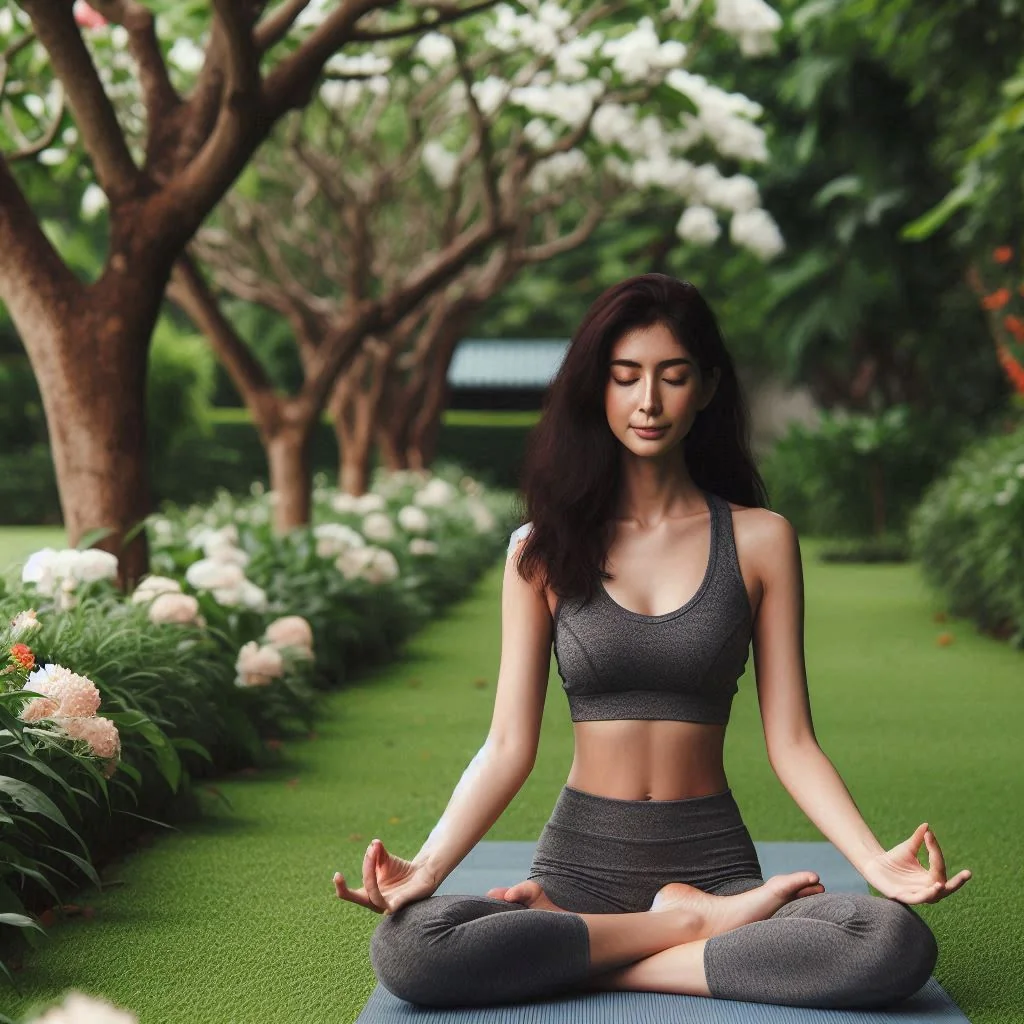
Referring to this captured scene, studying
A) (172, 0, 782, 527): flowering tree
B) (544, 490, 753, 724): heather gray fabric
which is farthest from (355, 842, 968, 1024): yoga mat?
(172, 0, 782, 527): flowering tree

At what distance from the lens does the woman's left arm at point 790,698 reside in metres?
3.09

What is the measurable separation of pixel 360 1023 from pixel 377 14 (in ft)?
27.0

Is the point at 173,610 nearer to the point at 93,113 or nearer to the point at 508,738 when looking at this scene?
the point at 93,113

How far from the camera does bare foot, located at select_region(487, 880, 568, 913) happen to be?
3158 millimetres

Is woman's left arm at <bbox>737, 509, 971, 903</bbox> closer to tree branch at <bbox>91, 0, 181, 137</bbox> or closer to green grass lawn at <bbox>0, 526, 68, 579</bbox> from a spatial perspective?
tree branch at <bbox>91, 0, 181, 137</bbox>

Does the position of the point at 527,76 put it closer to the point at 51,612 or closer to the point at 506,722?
the point at 51,612

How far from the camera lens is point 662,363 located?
3244 mm

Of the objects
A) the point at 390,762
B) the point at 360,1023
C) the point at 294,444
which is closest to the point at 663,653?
the point at 360,1023

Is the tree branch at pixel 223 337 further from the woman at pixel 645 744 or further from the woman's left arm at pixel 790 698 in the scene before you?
the woman's left arm at pixel 790 698

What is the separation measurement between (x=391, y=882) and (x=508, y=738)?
0.38 m

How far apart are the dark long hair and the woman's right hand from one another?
0.64 m

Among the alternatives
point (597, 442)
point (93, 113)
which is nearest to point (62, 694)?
point (597, 442)

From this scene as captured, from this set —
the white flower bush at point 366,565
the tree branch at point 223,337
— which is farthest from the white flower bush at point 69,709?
the tree branch at point 223,337

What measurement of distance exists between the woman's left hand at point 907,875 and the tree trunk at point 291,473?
7271 millimetres
